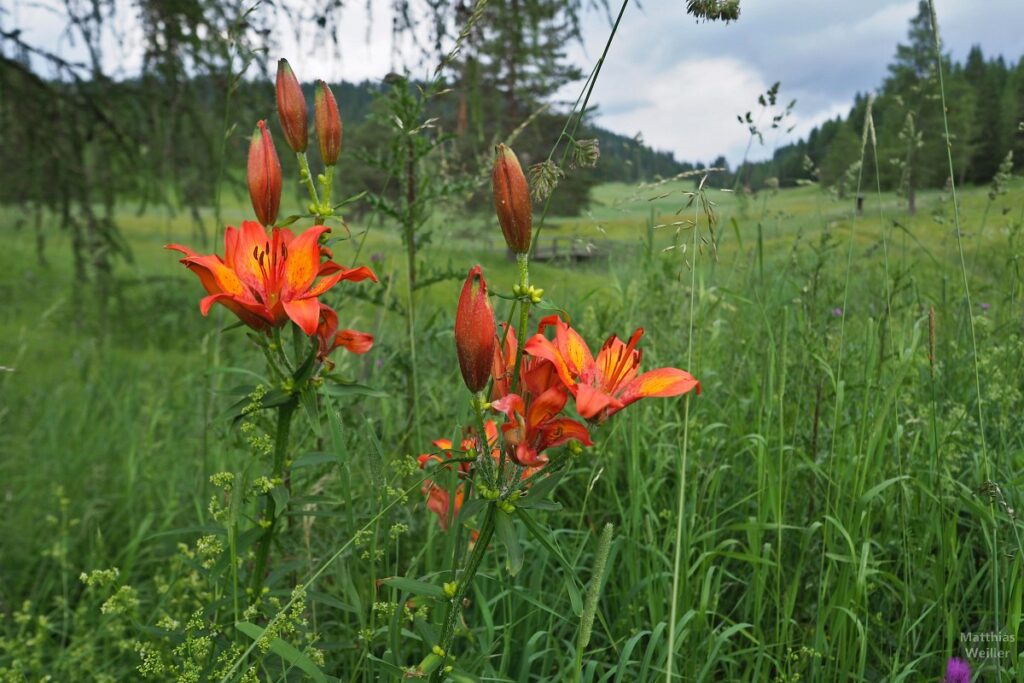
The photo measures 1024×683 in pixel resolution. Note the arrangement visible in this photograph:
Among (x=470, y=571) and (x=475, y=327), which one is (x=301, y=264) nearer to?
(x=475, y=327)

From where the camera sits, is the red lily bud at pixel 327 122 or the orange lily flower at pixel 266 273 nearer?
the orange lily flower at pixel 266 273

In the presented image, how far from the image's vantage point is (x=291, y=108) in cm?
130

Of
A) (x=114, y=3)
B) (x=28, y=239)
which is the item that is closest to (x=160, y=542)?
(x=114, y=3)

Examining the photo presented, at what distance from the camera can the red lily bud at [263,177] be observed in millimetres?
1247

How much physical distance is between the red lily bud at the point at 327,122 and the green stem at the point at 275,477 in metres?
0.47

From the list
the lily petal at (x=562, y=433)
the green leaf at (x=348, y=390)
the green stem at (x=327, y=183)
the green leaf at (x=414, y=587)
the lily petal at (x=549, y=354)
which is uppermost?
the green stem at (x=327, y=183)

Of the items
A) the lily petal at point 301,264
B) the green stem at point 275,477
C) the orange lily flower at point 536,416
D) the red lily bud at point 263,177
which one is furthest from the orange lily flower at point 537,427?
the red lily bud at point 263,177

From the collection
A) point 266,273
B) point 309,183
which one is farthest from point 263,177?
point 266,273

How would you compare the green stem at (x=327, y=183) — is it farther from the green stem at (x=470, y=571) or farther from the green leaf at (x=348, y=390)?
the green stem at (x=470, y=571)

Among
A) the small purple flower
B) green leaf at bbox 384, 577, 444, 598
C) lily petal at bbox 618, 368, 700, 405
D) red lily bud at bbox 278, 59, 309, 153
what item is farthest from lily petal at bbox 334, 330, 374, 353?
the small purple flower

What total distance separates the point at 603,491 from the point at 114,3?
10.3ft

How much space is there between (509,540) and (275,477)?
593mm

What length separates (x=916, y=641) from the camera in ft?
4.78

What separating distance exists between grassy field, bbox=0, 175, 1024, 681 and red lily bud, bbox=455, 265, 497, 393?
270 mm
